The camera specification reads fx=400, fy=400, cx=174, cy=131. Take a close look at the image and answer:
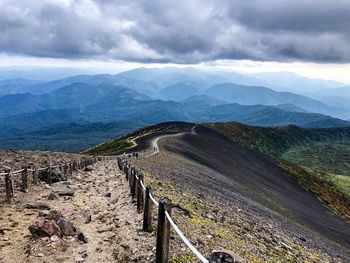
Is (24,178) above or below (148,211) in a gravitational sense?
below

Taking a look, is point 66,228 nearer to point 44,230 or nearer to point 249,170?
point 44,230

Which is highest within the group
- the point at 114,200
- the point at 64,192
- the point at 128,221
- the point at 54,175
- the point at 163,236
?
the point at 163,236

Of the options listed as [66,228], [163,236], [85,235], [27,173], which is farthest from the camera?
[27,173]

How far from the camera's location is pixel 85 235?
1698cm

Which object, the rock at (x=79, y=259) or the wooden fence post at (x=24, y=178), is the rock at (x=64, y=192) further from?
the rock at (x=79, y=259)

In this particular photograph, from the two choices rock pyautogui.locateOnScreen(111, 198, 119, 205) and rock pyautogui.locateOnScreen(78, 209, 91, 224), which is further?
rock pyautogui.locateOnScreen(111, 198, 119, 205)

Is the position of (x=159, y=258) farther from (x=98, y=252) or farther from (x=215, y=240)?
(x=215, y=240)

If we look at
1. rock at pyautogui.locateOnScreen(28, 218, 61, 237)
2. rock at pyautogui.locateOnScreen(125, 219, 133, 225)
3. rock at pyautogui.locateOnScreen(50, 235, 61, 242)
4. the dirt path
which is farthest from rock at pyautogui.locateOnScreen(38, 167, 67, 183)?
rock at pyautogui.locateOnScreen(50, 235, 61, 242)

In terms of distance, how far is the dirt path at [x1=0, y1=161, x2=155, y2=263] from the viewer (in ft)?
47.2

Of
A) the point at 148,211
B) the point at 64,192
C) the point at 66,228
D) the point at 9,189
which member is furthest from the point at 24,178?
the point at 148,211

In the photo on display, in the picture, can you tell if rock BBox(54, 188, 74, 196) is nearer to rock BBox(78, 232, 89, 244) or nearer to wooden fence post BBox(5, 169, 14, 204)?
wooden fence post BBox(5, 169, 14, 204)

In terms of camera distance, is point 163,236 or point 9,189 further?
point 9,189

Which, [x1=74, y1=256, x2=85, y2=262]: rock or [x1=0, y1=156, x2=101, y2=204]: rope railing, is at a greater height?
[x1=74, y1=256, x2=85, y2=262]: rock

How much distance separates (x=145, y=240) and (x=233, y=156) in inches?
3757
